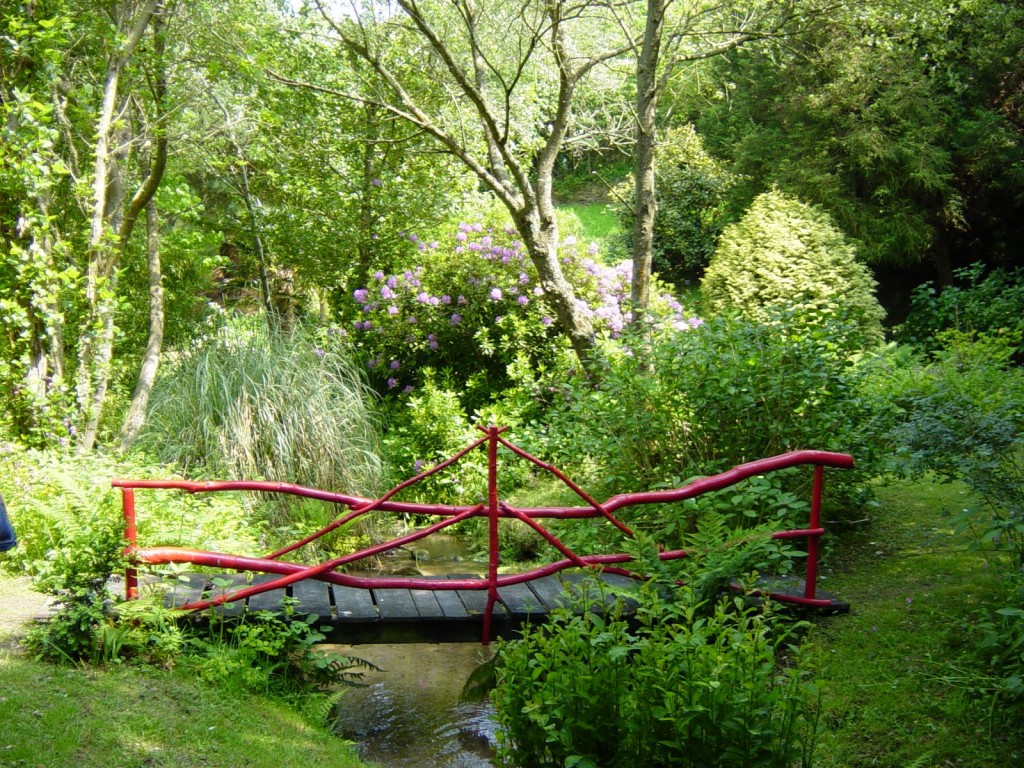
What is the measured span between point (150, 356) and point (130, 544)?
4.64 m

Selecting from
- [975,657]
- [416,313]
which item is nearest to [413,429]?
[416,313]

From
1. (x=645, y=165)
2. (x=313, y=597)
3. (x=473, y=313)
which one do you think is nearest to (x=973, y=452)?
(x=313, y=597)

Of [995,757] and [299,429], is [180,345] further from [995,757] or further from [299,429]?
[995,757]

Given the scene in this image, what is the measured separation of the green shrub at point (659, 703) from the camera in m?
3.04

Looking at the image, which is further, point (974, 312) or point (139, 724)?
point (974, 312)

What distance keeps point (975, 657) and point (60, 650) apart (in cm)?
401

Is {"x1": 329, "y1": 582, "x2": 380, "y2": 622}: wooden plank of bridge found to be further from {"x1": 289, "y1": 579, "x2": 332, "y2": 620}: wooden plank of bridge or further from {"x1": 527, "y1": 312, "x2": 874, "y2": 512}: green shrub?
{"x1": 527, "y1": 312, "x2": 874, "y2": 512}: green shrub

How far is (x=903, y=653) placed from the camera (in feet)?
13.5

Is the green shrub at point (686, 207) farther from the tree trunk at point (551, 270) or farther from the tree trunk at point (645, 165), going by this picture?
the tree trunk at point (645, 165)

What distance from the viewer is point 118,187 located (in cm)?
795

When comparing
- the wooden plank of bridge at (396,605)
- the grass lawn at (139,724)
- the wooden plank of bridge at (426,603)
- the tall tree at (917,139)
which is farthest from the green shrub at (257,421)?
the tall tree at (917,139)

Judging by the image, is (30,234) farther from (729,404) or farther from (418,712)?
(729,404)

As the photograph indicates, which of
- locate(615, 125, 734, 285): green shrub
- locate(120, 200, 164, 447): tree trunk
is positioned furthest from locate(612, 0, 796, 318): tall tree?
locate(615, 125, 734, 285): green shrub

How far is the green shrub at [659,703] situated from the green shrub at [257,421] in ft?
14.9
